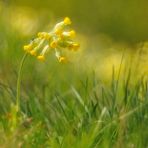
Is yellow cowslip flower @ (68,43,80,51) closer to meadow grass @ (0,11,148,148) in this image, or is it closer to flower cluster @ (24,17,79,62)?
flower cluster @ (24,17,79,62)

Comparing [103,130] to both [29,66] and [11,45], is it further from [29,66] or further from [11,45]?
[11,45]

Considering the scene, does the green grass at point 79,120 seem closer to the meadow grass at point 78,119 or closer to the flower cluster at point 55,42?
the meadow grass at point 78,119

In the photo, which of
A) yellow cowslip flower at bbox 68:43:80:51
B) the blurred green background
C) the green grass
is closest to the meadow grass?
the green grass

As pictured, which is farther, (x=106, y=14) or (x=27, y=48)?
(x=106, y=14)

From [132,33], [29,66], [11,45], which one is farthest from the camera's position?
[132,33]

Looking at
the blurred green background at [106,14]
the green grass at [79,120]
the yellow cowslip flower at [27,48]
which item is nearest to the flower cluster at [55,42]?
the yellow cowslip flower at [27,48]

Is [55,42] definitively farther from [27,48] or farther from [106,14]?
[106,14]

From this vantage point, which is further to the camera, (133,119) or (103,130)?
(133,119)

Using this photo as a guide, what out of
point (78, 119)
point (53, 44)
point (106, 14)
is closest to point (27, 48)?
point (53, 44)

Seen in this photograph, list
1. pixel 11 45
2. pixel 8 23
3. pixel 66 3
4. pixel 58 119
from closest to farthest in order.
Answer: pixel 58 119
pixel 11 45
pixel 8 23
pixel 66 3

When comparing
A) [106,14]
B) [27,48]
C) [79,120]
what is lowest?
[106,14]

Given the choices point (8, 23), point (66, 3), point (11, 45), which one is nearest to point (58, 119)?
point (11, 45)
